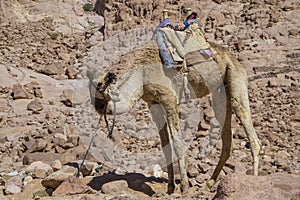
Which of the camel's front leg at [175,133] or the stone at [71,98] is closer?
the camel's front leg at [175,133]

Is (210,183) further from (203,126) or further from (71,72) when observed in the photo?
(71,72)

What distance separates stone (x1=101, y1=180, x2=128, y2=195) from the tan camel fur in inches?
29.6

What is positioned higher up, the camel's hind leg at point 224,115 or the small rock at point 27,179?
the camel's hind leg at point 224,115

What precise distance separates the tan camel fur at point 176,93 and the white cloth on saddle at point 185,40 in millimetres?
290

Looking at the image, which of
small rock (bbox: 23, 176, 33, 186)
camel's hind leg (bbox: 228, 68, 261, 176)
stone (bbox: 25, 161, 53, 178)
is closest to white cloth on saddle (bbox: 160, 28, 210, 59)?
camel's hind leg (bbox: 228, 68, 261, 176)

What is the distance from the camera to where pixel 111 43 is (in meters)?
30.2

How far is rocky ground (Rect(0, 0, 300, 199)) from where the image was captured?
6.03 metres

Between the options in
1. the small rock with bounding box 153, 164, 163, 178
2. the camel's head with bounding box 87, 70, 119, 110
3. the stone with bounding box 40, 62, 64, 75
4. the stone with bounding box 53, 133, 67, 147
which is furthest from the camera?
the stone with bounding box 40, 62, 64, 75

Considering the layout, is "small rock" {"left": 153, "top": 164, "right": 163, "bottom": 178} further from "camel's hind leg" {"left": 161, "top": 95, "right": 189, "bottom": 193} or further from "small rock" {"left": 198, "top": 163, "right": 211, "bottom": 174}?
"camel's hind leg" {"left": 161, "top": 95, "right": 189, "bottom": 193}

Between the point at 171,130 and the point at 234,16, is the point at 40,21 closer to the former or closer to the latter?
the point at 234,16

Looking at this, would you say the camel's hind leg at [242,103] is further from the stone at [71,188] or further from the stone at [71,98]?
the stone at [71,98]

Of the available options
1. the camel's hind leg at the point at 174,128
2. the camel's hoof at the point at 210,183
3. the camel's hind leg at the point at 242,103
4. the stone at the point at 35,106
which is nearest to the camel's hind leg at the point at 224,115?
the camel's hind leg at the point at 242,103

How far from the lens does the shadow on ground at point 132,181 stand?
6.07m

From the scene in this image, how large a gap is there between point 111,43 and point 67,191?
1009 inches
